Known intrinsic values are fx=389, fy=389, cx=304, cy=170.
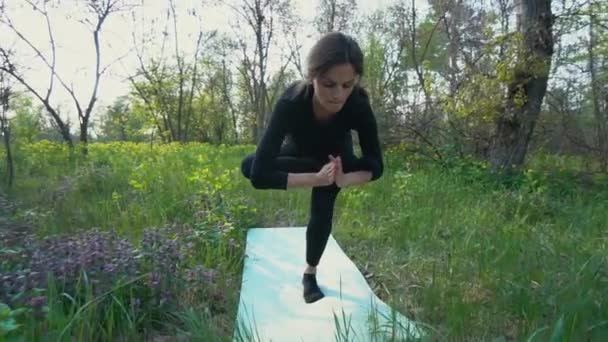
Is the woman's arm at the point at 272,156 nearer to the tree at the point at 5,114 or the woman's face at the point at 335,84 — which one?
the woman's face at the point at 335,84

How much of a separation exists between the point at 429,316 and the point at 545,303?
1.40 feet

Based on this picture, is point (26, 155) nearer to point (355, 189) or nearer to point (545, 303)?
point (355, 189)

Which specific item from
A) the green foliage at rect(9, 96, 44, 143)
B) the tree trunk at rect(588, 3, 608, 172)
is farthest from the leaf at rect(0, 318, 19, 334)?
the green foliage at rect(9, 96, 44, 143)

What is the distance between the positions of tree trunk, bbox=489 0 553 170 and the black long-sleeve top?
3329mm

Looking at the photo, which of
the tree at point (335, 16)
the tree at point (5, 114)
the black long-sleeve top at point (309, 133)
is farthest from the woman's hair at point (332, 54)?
the tree at point (335, 16)

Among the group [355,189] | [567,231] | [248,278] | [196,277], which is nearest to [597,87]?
[567,231]

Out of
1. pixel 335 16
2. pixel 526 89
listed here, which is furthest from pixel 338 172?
pixel 335 16

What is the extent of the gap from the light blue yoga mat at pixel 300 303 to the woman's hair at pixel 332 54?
2.97 feet

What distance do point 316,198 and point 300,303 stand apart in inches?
20.5

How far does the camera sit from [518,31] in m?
4.38

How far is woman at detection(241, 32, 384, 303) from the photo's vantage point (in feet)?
5.36

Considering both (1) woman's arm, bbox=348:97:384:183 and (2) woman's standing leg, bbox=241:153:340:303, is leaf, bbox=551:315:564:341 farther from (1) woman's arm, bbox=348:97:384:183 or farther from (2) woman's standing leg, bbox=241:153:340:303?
(2) woman's standing leg, bbox=241:153:340:303

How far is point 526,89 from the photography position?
455cm

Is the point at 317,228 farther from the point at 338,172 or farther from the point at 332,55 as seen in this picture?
the point at 332,55
